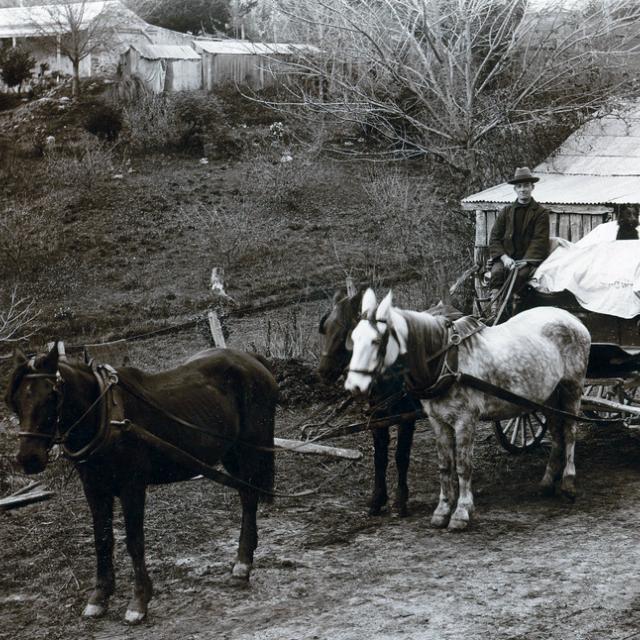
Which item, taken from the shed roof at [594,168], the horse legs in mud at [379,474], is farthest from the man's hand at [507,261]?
the shed roof at [594,168]

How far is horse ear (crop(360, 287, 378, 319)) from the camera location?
621cm

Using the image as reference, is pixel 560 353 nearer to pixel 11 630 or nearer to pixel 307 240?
pixel 11 630

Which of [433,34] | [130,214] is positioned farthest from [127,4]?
[433,34]

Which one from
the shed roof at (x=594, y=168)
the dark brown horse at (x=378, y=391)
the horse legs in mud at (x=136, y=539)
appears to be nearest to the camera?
the horse legs in mud at (x=136, y=539)

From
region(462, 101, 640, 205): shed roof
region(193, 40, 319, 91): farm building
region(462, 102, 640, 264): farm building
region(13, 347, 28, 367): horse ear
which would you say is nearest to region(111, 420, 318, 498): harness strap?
Result: region(13, 347, 28, 367): horse ear

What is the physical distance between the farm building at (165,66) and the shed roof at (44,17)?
2.24m

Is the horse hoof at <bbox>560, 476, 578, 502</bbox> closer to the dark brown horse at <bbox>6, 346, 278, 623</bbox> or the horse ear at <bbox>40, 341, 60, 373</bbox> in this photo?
the dark brown horse at <bbox>6, 346, 278, 623</bbox>

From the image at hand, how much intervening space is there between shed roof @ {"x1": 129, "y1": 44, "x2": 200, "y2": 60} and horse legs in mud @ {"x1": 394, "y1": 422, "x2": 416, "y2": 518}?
24.7 meters

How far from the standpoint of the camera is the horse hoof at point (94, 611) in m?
5.40

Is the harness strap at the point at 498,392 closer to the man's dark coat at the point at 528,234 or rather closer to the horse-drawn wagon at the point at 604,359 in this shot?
the horse-drawn wagon at the point at 604,359

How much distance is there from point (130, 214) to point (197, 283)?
4102 mm

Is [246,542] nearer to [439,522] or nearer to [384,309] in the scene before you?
[439,522]

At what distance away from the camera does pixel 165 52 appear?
29984 millimetres

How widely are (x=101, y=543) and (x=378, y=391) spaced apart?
8.73ft
